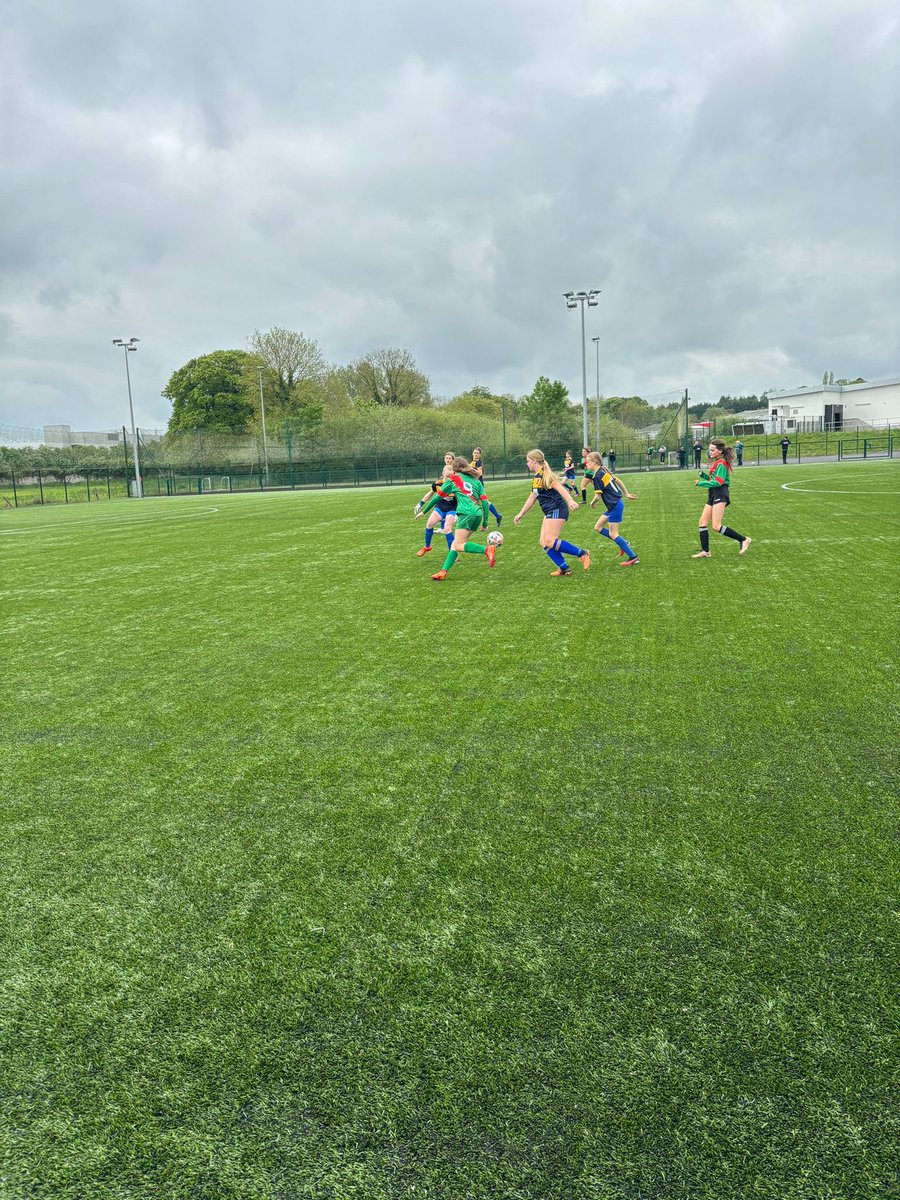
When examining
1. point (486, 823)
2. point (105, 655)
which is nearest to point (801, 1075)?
point (486, 823)

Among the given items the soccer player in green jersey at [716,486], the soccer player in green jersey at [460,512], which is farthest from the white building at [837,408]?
the soccer player in green jersey at [460,512]

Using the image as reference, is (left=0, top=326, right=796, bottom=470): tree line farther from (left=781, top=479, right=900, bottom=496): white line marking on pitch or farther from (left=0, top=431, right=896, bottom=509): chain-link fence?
(left=781, top=479, right=900, bottom=496): white line marking on pitch

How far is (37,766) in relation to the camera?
4.48 metres

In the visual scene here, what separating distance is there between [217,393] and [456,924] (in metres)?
79.9

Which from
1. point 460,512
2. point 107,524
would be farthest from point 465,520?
point 107,524

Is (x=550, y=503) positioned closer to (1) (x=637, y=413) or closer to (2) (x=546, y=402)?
(1) (x=637, y=413)

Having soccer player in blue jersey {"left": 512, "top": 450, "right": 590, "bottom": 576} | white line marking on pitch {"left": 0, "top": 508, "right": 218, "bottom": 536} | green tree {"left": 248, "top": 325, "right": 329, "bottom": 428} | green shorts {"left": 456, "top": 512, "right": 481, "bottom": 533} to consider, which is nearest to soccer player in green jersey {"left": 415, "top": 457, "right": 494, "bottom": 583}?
green shorts {"left": 456, "top": 512, "right": 481, "bottom": 533}

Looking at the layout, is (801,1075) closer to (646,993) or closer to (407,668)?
(646,993)

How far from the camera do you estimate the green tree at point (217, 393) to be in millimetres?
76000

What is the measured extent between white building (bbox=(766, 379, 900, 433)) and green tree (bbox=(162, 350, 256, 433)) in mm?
52398

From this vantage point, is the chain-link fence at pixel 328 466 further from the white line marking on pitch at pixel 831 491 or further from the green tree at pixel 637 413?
the white line marking on pitch at pixel 831 491

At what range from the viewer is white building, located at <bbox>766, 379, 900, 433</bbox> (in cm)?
7688

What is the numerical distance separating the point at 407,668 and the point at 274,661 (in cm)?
125

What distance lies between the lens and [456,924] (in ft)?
9.16
